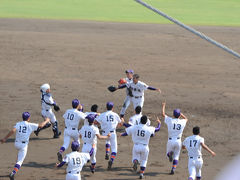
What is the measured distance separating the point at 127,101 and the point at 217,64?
476 inches

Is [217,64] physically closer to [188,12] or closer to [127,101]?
[127,101]

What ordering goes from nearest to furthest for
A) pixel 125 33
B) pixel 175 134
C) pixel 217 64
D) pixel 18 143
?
1. pixel 18 143
2. pixel 175 134
3. pixel 217 64
4. pixel 125 33

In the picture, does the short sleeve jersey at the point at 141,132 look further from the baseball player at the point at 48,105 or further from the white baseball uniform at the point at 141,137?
the baseball player at the point at 48,105

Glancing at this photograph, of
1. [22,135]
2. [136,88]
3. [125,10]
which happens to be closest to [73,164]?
[22,135]

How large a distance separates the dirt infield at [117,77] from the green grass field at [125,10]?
363 centimetres

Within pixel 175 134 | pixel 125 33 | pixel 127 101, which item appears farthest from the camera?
pixel 125 33

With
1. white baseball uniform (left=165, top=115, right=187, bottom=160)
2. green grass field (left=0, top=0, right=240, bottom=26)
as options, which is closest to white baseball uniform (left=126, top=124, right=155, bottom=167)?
white baseball uniform (left=165, top=115, right=187, bottom=160)

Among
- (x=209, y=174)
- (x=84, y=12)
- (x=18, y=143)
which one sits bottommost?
(x=209, y=174)

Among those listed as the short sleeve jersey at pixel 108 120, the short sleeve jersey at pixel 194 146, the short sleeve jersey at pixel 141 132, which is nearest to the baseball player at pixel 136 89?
the short sleeve jersey at pixel 108 120

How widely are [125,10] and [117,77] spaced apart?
2532 centimetres

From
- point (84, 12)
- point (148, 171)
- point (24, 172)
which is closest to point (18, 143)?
point (24, 172)

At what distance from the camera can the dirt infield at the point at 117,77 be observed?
13.9 metres

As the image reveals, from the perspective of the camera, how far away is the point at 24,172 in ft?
41.5

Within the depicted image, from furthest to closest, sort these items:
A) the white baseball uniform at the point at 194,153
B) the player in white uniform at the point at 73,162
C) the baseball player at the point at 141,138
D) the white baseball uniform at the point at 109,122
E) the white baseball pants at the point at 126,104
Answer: the white baseball pants at the point at 126,104
the white baseball uniform at the point at 109,122
the baseball player at the point at 141,138
the white baseball uniform at the point at 194,153
the player in white uniform at the point at 73,162
